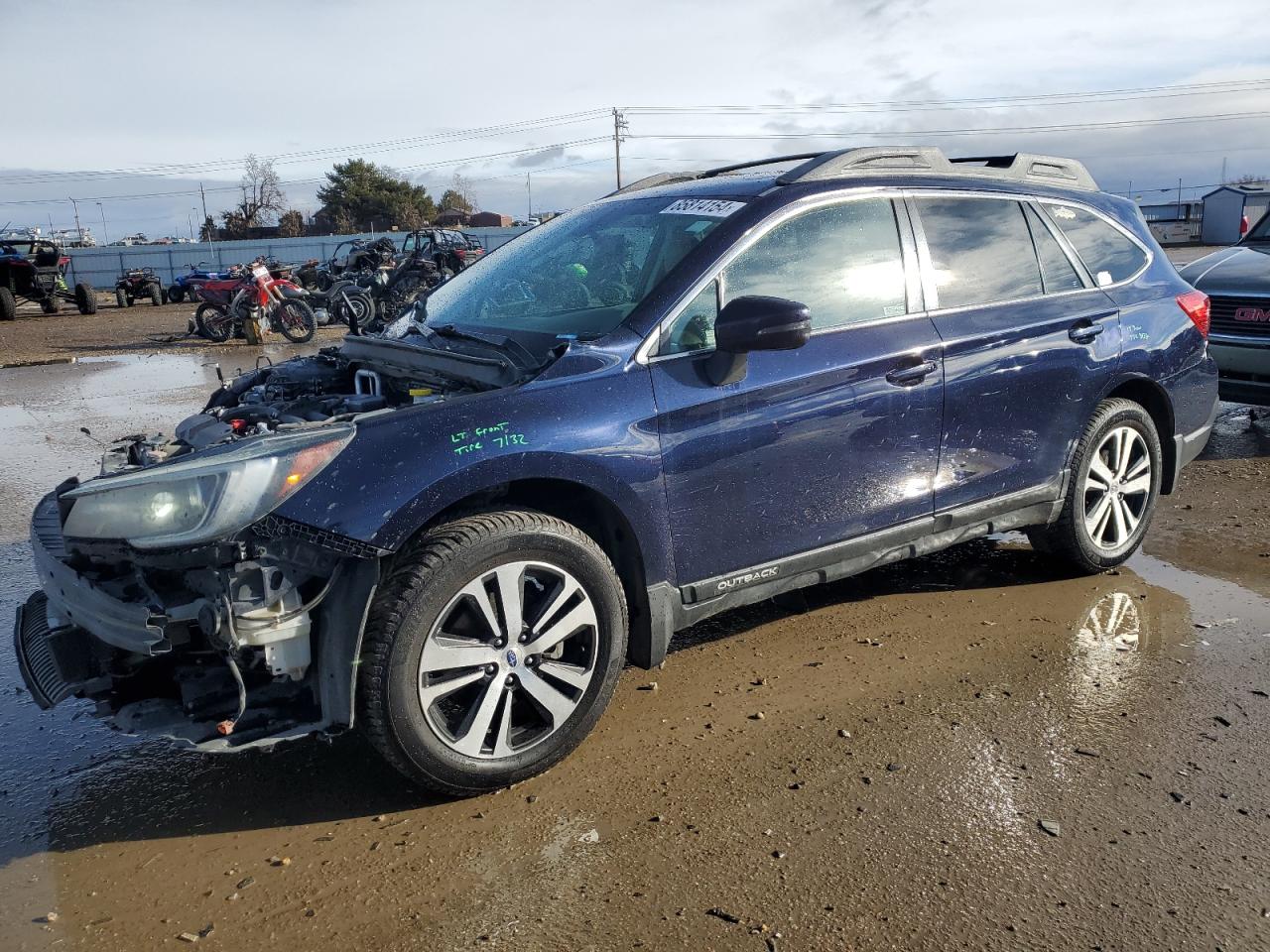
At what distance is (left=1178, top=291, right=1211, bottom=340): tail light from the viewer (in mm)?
5047

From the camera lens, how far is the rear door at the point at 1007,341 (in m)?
4.13

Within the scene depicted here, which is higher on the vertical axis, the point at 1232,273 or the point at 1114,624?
the point at 1232,273

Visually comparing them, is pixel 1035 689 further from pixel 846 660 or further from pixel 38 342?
pixel 38 342

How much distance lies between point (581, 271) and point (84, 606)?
82.6 inches

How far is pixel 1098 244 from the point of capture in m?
4.86

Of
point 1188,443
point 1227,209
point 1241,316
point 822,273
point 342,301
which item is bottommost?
point 1188,443

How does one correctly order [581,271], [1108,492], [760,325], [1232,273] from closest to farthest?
[760,325], [581,271], [1108,492], [1232,273]

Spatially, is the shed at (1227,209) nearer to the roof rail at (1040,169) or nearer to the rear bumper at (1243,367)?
the rear bumper at (1243,367)

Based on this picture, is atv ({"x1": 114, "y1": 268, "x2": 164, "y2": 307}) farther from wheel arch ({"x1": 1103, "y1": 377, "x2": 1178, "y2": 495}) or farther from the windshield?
wheel arch ({"x1": 1103, "y1": 377, "x2": 1178, "y2": 495})

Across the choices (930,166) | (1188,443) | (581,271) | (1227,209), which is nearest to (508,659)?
(581,271)

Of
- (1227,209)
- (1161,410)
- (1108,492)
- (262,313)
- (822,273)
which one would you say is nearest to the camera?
(822,273)

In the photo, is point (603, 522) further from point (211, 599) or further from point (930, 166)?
point (930, 166)

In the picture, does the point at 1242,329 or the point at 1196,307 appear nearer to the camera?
the point at 1196,307

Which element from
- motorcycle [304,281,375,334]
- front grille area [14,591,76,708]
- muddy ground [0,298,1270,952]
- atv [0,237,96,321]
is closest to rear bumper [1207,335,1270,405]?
muddy ground [0,298,1270,952]
